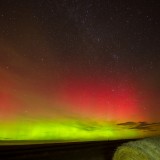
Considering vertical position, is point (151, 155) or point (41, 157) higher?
point (41, 157)

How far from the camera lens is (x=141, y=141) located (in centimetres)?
815

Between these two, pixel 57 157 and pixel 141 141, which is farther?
pixel 57 157

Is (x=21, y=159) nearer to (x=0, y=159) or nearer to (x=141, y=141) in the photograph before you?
(x=0, y=159)

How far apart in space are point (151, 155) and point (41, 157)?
500 centimetres

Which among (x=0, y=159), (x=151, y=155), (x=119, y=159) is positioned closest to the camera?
(x=151, y=155)

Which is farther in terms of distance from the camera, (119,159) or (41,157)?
(41,157)

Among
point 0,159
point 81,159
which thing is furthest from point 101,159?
point 0,159

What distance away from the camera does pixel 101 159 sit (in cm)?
1126

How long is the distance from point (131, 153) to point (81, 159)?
3.64 m

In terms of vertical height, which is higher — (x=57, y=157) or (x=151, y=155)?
(x=57, y=157)

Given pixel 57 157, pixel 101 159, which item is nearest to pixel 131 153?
pixel 101 159

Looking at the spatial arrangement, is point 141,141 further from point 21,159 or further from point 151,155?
point 21,159

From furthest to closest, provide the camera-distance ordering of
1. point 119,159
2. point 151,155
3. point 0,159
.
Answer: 1. point 0,159
2. point 119,159
3. point 151,155

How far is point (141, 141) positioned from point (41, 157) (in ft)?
15.3
